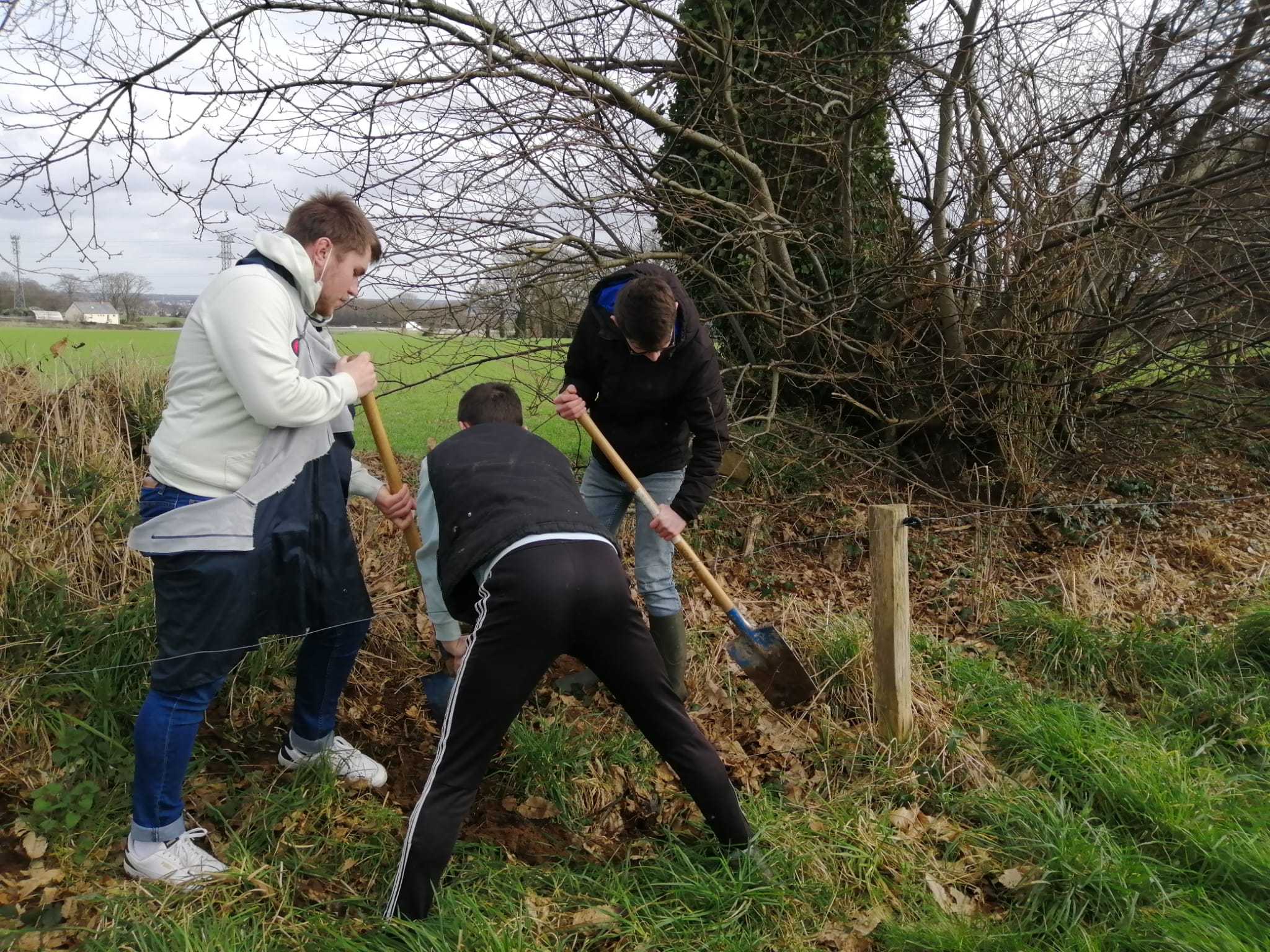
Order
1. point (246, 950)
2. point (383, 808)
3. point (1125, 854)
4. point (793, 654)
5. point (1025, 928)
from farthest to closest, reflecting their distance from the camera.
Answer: point (793, 654), point (383, 808), point (1125, 854), point (1025, 928), point (246, 950)

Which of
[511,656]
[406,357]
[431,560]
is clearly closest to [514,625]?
[511,656]

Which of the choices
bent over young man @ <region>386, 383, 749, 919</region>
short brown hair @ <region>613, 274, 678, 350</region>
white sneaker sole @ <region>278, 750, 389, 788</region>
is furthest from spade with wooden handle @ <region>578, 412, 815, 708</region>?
white sneaker sole @ <region>278, 750, 389, 788</region>

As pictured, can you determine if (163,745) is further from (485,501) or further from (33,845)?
(485,501)

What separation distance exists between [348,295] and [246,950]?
6.66 feet

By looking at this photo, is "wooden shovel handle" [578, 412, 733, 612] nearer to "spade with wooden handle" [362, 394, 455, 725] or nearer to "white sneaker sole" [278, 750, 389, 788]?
"spade with wooden handle" [362, 394, 455, 725]

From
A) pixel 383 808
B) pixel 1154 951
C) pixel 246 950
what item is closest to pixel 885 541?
pixel 1154 951

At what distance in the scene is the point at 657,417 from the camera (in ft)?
11.9

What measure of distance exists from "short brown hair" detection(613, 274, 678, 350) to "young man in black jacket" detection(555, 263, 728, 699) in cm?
13

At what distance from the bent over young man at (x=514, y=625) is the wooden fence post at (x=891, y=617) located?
1.08 meters

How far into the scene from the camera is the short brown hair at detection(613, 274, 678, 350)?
9.91ft

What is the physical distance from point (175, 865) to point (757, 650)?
2.32 m

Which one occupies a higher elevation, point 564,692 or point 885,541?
point 885,541

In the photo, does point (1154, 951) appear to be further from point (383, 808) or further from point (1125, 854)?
point (383, 808)

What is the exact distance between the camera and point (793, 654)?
351 centimetres
